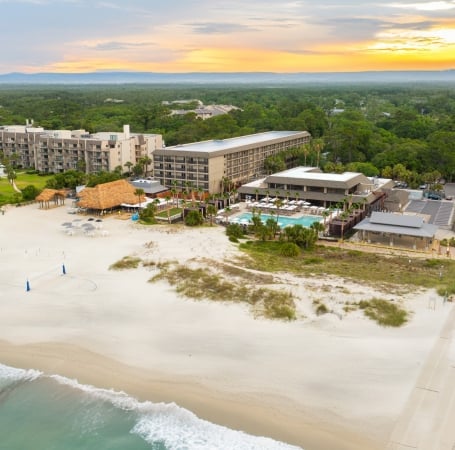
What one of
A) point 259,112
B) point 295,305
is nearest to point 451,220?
point 295,305

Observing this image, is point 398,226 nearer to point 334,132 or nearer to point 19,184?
point 334,132

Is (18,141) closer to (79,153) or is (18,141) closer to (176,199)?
(79,153)

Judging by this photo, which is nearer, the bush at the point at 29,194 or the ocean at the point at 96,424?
the ocean at the point at 96,424

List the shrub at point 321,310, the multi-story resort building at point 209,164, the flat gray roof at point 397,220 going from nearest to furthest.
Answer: the shrub at point 321,310
the flat gray roof at point 397,220
the multi-story resort building at point 209,164

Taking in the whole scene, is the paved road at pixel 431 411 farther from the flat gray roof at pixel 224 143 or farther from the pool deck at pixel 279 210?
the flat gray roof at pixel 224 143

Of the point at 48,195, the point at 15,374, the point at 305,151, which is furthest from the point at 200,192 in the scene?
the point at 15,374

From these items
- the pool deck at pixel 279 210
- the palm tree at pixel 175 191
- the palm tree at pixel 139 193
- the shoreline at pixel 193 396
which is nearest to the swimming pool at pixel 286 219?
the pool deck at pixel 279 210

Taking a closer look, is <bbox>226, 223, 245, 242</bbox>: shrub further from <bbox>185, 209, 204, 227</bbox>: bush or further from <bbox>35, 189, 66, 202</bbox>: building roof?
<bbox>35, 189, 66, 202</bbox>: building roof
